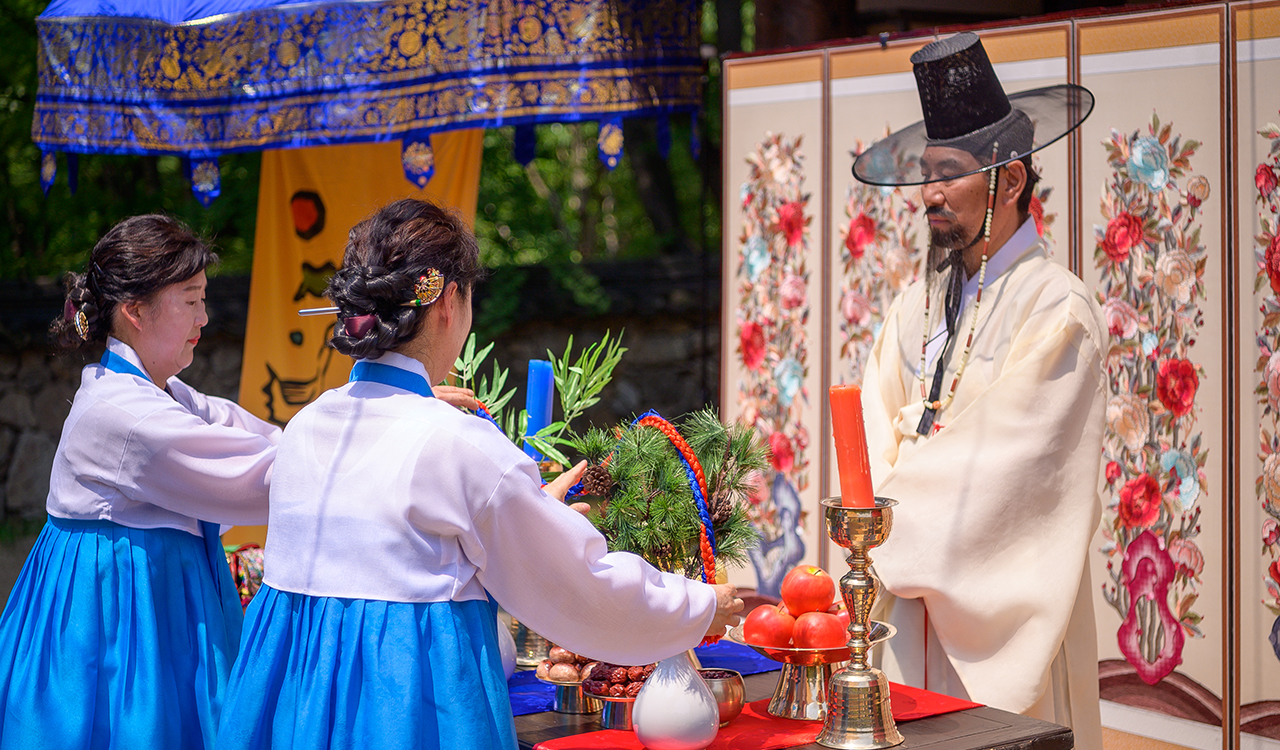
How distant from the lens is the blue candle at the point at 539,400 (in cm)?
237

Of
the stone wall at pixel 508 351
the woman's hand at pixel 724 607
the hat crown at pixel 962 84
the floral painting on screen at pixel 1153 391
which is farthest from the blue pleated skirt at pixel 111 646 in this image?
the stone wall at pixel 508 351

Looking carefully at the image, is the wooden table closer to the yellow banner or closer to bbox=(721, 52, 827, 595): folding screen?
bbox=(721, 52, 827, 595): folding screen

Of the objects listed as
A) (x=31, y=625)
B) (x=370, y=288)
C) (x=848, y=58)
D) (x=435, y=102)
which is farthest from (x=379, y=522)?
(x=848, y=58)

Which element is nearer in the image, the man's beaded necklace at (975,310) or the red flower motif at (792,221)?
the man's beaded necklace at (975,310)

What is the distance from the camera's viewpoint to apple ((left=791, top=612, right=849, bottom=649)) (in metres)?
1.91

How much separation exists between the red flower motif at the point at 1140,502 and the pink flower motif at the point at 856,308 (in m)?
0.92

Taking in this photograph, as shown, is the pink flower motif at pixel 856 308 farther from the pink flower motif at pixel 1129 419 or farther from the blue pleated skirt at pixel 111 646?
the blue pleated skirt at pixel 111 646

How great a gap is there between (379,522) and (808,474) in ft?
8.20

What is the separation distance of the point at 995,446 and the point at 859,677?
0.90 meters

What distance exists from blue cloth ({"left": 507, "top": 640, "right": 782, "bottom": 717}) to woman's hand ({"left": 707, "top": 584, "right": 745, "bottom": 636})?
0.37 m

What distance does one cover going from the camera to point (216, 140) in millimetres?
4164

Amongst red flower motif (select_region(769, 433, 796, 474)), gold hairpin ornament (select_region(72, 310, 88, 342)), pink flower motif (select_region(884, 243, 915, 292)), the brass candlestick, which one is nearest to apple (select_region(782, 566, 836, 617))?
the brass candlestick

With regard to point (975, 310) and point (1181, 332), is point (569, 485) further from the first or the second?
point (1181, 332)

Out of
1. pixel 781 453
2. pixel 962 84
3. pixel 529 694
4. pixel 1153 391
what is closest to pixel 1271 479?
pixel 1153 391
